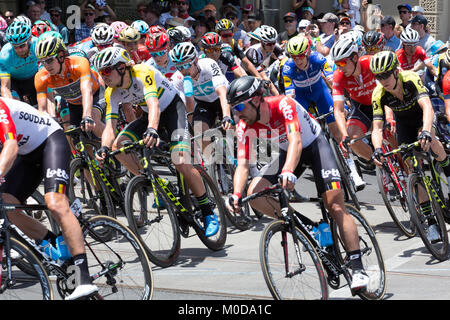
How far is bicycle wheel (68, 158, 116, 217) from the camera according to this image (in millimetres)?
8891

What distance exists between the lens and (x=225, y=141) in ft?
32.7

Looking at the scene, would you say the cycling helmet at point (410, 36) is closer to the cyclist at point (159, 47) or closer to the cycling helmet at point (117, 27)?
the cyclist at point (159, 47)

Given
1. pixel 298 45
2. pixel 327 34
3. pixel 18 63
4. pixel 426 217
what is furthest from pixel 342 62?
pixel 327 34

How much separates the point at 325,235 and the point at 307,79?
4317mm

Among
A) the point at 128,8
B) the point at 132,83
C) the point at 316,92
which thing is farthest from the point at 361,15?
the point at 132,83

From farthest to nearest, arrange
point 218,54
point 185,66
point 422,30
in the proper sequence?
point 422,30 → point 218,54 → point 185,66

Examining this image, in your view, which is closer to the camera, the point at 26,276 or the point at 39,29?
the point at 26,276

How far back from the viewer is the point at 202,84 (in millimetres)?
10016

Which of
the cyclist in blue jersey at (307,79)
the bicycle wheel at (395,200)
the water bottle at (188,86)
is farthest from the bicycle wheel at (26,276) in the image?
the cyclist in blue jersey at (307,79)

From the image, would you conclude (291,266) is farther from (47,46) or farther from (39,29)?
(39,29)

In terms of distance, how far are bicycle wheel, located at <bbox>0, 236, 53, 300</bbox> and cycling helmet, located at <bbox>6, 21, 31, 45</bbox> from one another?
17.3ft

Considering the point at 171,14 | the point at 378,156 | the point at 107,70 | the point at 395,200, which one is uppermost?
the point at 107,70
